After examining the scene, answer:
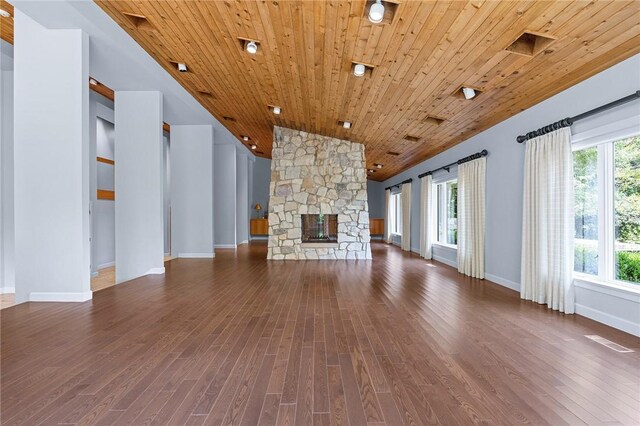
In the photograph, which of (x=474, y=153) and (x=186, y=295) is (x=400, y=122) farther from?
(x=186, y=295)

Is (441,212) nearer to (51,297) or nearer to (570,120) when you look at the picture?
(570,120)

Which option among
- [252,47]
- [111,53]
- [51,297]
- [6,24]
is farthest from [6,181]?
[252,47]

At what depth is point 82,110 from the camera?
3.97m

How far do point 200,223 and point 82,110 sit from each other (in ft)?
15.4

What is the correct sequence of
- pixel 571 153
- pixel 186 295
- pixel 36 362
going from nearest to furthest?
pixel 36 362 < pixel 571 153 < pixel 186 295

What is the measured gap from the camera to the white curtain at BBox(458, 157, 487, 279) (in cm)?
572

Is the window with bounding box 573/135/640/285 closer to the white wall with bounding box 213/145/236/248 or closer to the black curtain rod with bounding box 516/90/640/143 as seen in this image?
the black curtain rod with bounding box 516/90/640/143

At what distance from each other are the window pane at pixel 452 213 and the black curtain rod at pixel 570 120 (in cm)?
293

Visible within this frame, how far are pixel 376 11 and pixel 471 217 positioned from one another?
4.30 meters

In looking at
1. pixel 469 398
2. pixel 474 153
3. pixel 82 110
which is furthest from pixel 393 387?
pixel 474 153

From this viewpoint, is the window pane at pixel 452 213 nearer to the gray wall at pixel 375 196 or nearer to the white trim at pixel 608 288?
the white trim at pixel 608 288

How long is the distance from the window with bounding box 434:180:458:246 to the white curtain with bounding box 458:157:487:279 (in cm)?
90

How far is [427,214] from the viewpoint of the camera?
328 inches

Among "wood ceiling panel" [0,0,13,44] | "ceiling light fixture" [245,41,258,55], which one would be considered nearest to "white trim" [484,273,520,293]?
"ceiling light fixture" [245,41,258,55]
